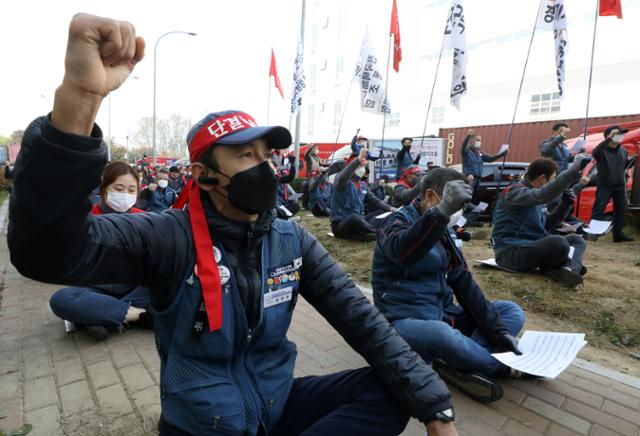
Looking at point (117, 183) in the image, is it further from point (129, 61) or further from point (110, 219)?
point (129, 61)

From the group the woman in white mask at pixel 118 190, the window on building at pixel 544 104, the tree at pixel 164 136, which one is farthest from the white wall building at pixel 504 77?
the tree at pixel 164 136

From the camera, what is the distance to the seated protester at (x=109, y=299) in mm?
3174

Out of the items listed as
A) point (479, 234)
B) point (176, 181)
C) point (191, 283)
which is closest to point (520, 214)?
point (479, 234)

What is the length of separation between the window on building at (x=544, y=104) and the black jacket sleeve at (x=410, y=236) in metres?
21.9

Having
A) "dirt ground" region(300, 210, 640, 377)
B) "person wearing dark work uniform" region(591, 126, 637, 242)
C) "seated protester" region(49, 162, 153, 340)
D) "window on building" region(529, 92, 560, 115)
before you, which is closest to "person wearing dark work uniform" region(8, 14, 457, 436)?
"seated protester" region(49, 162, 153, 340)

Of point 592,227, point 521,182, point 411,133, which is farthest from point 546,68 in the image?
point 521,182

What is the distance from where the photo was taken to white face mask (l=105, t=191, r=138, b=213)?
11.5ft

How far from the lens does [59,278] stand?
107 cm

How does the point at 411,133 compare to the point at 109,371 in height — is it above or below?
above

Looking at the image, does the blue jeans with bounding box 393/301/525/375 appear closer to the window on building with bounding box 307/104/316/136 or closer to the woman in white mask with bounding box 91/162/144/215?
the woman in white mask with bounding box 91/162/144/215

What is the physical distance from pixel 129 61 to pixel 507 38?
26018 millimetres

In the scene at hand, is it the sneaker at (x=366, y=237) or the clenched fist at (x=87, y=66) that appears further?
the sneaker at (x=366, y=237)

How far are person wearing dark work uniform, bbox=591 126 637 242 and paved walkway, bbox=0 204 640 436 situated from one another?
5409 millimetres

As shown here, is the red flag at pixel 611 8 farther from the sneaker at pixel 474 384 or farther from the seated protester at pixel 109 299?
the seated protester at pixel 109 299
